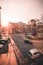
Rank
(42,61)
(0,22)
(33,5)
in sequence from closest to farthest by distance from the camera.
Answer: (42,61), (0,22), (33,5)

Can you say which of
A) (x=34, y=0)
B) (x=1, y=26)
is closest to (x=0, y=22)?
(x=1, y=26)

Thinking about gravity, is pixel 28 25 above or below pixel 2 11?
below

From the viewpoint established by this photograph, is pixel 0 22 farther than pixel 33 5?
No

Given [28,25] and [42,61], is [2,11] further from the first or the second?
[42,61]

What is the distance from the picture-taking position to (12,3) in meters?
5.04

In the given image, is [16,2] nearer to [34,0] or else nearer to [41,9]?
[34,0]

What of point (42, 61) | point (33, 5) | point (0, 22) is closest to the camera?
point (42, 61)

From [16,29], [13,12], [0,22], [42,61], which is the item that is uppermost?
[13,12]

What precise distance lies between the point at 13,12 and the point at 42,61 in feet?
13.0

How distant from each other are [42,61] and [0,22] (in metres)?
3.69

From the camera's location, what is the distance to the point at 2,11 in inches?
196

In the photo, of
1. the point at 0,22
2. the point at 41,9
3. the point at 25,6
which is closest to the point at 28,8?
the point at 25,6

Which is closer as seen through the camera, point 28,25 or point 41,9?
point 28,25

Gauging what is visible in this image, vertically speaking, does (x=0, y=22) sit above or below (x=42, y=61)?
above
